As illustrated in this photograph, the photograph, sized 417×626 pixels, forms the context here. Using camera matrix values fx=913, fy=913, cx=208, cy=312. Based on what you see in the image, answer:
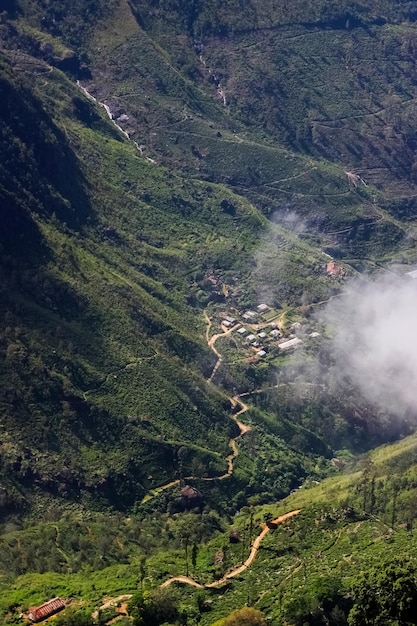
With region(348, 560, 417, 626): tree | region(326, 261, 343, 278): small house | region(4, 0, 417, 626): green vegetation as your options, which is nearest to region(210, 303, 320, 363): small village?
region(4, 0, 417, 626): green vegetation

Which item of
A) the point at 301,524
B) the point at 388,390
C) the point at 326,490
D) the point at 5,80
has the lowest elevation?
the point at 388,390

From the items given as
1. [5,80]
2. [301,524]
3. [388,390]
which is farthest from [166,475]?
[5,80]

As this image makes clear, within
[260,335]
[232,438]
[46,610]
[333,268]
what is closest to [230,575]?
[46,610]

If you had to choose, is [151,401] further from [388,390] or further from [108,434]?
[388,390]

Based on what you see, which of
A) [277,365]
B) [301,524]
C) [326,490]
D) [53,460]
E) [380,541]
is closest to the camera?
[380,541]

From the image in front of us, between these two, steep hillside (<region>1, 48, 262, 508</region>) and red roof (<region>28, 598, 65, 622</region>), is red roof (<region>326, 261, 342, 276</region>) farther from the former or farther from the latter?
red roof (<region>28, 598, 65, 622</region>)

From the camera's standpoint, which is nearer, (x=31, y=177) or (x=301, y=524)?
(x=301, y=524)

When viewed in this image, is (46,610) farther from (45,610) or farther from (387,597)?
(387,597)

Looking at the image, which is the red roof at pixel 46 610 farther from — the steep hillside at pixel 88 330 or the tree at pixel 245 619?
the steep hillside at pixel 88 330
